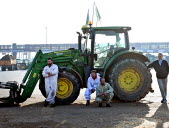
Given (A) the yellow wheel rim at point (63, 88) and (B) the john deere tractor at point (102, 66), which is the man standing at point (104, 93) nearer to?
(B) the john deere tractor at point (102, 66)

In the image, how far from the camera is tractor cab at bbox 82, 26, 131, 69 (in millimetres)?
9352

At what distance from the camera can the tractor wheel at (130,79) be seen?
9086 millimetres

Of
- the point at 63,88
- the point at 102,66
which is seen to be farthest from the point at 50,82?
the point at 102,66

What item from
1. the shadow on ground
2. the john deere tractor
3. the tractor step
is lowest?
the shadow on ground

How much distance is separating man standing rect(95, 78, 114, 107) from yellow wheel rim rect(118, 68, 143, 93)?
914mm

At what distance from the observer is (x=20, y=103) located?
A: 9.16 metres

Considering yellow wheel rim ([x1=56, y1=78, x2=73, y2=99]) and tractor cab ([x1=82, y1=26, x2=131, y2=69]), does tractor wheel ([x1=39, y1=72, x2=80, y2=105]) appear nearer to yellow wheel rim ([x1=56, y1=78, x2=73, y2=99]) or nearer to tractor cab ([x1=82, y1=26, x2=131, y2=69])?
yellow wheel rim ([x1=56, y1=78, x2=73, y2=99])

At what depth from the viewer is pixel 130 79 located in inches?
369

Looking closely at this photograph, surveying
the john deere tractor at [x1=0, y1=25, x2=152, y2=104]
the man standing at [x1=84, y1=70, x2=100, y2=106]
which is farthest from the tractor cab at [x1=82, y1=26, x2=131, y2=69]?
the man standing at [x1=84, y1=70, x2=100, y2=106]

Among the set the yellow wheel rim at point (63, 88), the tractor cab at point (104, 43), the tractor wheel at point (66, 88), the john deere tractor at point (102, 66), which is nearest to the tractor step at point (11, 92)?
the john deere tractor at point (102, 66)

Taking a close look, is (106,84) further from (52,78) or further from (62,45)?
(62,45)

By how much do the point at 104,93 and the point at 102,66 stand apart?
1381 mm

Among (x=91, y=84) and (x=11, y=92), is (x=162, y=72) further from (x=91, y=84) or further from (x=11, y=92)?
(x=11, y=92)

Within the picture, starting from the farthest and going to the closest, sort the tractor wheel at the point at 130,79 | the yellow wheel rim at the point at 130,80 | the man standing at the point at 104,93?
the yellow wheel rim at the point at 130,80
the tractor wheel at the point at 130,79
the man standing at the point at 104,93
